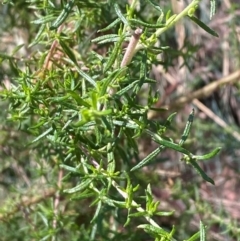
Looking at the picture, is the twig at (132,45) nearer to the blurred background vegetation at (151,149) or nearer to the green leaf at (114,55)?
the green leaf at (114,55)

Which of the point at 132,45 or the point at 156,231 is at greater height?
the point at 132,45

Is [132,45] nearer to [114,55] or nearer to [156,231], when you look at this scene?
[114,55]

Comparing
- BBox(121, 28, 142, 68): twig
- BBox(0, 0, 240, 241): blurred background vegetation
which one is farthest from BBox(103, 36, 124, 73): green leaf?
BBox(0, 0, 240, 241): blurred background vegetation

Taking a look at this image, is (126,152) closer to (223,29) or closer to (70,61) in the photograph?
(70,61)

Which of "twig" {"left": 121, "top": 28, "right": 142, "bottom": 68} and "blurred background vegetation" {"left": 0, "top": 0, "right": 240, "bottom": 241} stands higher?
"twig" {"left": 121, "top": 28, "right": 142, "bottom": 68}

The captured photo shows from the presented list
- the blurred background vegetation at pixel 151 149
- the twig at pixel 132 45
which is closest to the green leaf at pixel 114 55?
the twig at pixel 132 45

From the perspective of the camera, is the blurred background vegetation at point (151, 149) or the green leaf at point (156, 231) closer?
the green leaf at point (156, 231)

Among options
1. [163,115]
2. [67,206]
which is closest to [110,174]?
[67,206]

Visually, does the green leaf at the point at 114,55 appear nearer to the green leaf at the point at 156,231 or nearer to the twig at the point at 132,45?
the twig at the point at 132,45

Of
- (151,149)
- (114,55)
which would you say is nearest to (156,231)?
(114,55)

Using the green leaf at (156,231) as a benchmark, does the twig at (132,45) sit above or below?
above

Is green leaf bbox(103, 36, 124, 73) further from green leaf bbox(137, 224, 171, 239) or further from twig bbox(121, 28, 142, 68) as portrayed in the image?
green leaf bbox(137, 224, 171, 239)

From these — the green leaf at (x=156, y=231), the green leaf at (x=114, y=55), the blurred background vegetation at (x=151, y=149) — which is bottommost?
the blurred background vegetation at (x=151, y=149)

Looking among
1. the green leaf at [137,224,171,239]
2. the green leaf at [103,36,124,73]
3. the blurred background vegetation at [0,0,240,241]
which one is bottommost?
the blurred background vegetation at [0,0,240,241]
